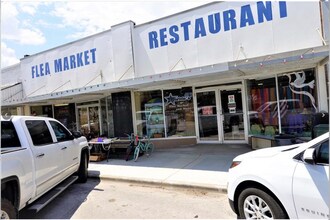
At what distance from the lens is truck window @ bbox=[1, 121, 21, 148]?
441cm

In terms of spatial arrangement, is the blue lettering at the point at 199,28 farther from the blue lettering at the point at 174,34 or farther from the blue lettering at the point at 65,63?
the blue lettering at the point at 65,63

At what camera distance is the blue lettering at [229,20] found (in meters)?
9.48

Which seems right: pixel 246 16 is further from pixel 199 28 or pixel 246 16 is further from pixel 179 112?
pixel 179 112

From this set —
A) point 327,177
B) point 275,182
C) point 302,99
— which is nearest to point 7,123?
point 275,182

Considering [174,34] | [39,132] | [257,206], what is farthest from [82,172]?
[174,34]

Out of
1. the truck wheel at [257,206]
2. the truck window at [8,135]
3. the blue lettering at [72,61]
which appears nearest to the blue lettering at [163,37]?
the blue lettering at [72,61]

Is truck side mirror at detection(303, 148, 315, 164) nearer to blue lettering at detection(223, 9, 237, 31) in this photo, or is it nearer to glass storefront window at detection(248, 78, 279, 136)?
glass storefront window at detection(248, 78, 279, 136)

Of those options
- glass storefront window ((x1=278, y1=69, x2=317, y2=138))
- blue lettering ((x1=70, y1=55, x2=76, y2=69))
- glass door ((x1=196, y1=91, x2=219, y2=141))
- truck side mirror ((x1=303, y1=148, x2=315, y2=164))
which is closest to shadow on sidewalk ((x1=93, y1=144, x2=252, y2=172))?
glass door ((x1=196, y1=91, x2=219, y2=141))

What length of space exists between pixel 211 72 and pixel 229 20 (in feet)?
9.46

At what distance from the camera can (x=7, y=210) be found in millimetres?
3766

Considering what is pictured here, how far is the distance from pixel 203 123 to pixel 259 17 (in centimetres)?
470

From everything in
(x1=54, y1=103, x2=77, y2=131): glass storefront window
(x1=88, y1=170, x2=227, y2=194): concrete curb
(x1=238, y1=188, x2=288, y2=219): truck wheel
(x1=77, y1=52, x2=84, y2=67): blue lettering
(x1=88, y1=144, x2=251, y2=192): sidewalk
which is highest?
(x1=77, y1=52, x2=84, y2=67): blue lettering

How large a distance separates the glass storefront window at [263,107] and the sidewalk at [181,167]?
0.93 metres

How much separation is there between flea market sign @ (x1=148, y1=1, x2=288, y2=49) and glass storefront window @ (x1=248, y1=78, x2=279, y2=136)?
2.27 m
